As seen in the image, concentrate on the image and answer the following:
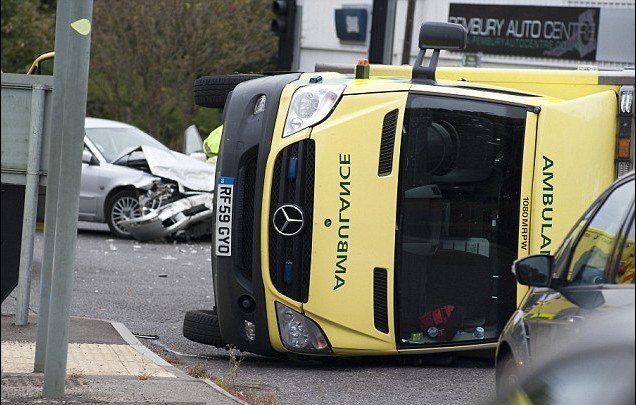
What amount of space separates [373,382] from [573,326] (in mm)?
4012

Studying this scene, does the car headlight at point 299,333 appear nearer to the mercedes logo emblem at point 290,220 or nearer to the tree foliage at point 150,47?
the mercedes logo emblem at point 290,220

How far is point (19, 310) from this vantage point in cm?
975

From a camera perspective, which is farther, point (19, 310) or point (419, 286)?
point (19, 310)

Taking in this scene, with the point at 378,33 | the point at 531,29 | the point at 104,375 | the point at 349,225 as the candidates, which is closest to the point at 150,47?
the point at 531,29

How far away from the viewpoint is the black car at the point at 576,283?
457 centimetres

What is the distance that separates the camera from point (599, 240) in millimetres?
5199

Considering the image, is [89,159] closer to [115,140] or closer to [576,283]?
[115,140]

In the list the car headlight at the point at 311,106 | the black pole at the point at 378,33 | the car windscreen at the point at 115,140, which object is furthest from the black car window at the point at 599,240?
the car windscreen at the point at 115,140

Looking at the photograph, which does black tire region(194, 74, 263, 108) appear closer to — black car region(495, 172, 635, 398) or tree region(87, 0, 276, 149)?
black car region(495, 172, 635, 398)

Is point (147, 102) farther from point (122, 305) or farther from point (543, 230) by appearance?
point (543, 230)

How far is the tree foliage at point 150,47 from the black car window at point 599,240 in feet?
83.4

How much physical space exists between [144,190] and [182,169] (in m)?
0.67

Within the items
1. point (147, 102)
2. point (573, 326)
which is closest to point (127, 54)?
point (147, 102)

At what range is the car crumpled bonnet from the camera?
17.9m
